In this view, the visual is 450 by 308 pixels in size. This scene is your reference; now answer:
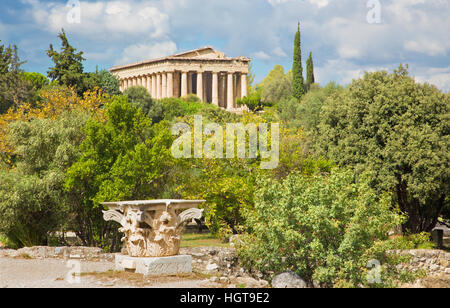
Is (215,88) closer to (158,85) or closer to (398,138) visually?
(158,85)

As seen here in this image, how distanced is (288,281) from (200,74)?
80051 mm

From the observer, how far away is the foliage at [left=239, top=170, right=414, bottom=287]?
54.5 ft

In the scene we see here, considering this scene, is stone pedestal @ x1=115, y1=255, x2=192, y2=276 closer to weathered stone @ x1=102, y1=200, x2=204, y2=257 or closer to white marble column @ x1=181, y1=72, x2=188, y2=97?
weathered stone @ x1=102, y1=200, x2=204, y2=257

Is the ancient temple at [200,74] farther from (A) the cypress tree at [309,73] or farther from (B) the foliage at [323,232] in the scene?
(B) the foliage at [323,232]

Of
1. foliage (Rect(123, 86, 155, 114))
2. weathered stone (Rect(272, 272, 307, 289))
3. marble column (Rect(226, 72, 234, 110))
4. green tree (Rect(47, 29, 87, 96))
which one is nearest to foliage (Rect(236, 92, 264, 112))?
marble column (Rect(226, 72, 234, 110))

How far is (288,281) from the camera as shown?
16.7m

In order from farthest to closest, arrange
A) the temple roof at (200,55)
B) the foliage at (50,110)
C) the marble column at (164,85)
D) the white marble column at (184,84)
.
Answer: the temple roof at (200,55), the marble column at (164,85), the white marble column at (184,84), the foliage at (50,110)

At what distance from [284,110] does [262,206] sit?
148 ft

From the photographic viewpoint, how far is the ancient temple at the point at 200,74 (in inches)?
3671

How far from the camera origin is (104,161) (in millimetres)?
25406

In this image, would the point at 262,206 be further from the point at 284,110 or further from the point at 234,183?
the point at 284,110

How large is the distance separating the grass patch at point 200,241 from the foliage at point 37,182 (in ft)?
22.2

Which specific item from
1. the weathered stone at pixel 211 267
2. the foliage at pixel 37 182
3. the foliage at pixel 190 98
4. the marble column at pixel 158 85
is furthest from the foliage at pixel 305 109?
the marble column at pixel 158 85

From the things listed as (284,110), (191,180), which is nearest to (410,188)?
(191,180)
